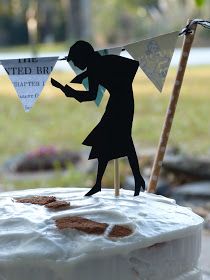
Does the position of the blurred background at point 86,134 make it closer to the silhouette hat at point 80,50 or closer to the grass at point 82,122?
the grass at point 82,122

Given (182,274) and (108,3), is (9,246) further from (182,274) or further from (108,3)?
(108,3)

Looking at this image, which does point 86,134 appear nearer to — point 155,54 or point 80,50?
point 155,54

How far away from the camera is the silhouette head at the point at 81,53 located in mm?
2525

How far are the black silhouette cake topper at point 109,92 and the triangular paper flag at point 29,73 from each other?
78 millimetres

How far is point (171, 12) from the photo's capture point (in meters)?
26.8

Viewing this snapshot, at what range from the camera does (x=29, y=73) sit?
8.58 feet

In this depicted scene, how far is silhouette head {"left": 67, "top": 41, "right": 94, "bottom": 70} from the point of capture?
253 cm

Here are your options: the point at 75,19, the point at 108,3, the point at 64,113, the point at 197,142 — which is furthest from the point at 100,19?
the point at 197,142

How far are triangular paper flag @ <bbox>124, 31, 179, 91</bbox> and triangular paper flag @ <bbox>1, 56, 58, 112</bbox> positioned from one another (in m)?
0.30

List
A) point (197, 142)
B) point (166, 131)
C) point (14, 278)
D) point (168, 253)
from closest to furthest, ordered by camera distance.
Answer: point (14, 278) → point (168, 253) → point (166, 131) → point (197, 142)

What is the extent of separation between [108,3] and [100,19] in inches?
28.1

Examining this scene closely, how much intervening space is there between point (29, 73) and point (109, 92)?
0.30 meters

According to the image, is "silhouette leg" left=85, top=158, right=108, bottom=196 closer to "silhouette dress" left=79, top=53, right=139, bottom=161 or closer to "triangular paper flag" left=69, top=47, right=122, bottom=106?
"silhouette dress" left=79, top=53, right=139, bottom=161

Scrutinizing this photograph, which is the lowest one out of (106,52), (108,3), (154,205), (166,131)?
(154,205)
